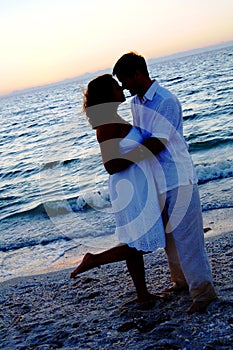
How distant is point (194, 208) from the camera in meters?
3.86

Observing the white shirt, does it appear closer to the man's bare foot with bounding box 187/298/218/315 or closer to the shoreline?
the man's bare foot with bounding box 187/298/218/315

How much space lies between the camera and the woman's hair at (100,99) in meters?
3.74

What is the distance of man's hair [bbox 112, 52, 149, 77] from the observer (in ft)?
12.0

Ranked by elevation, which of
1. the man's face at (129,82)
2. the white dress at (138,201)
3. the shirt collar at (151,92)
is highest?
the man's face at (129,82)

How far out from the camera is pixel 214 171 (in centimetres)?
1159

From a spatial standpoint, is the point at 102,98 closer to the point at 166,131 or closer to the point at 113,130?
the point at 113,130

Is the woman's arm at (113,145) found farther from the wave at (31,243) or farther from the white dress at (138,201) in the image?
the wave at (31,243)

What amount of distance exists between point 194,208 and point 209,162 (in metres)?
9.27

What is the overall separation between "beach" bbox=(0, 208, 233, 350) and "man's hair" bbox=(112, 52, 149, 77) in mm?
2093

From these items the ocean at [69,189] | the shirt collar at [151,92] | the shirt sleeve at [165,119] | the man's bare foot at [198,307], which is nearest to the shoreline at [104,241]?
the ocean at [69,189]

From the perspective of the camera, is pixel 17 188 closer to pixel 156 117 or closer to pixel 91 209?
pixel 91 209

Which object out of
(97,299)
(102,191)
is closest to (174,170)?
(97,299)

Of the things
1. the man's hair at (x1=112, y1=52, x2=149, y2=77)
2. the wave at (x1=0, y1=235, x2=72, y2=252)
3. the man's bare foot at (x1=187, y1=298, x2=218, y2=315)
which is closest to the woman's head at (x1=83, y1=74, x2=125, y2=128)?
the man's hair at (x1=112, y1=52, x2=149, y2=77)

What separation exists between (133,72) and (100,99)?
0.34 meters
